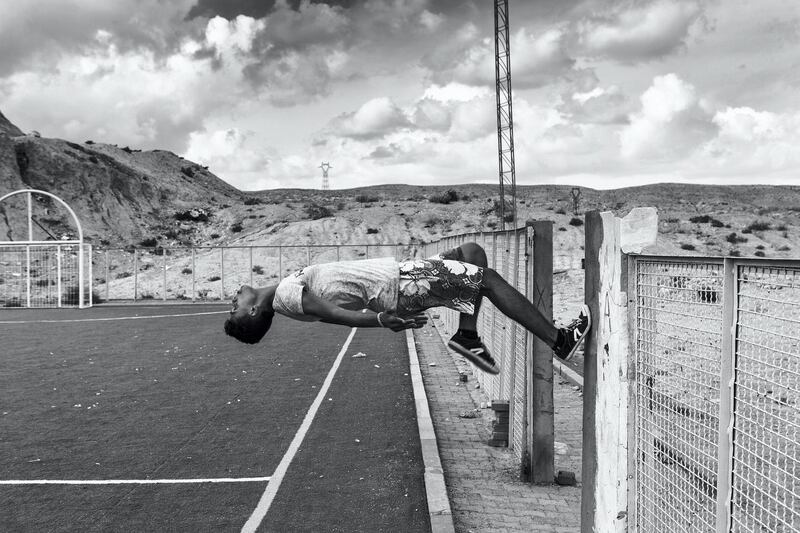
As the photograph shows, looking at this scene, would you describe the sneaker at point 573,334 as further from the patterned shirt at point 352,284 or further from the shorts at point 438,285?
the patterned shirt at point 352,284

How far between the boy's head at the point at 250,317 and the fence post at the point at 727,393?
3186mm

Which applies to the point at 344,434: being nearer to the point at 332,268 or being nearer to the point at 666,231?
the point at 332,268

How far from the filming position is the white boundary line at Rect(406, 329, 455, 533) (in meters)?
5.75

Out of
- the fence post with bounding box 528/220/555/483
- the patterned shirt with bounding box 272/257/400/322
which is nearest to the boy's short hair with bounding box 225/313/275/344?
the patterned shirt with bounding box 272/257/400/322

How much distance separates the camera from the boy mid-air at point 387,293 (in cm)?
478

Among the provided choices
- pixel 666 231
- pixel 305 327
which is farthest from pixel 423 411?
pixel 666 231

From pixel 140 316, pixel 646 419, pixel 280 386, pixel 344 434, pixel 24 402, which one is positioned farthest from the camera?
pixel 140 316

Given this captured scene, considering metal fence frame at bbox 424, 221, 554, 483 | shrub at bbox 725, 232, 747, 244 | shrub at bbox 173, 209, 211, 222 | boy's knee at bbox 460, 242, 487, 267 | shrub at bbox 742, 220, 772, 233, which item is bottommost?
metal fence frame at bbox 424, 221, 554, 483

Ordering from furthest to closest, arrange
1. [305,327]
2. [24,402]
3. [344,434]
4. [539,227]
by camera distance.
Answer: [305,327] → [24,402] → [344,434] → [539,227]

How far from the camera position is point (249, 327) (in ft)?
16.9

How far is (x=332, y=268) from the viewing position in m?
5.09

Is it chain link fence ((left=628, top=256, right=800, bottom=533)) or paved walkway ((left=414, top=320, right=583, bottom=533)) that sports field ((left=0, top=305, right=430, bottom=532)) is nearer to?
paved walkway ((left=414, top=320, right=583, bottom=533))

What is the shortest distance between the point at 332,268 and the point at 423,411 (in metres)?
4.79

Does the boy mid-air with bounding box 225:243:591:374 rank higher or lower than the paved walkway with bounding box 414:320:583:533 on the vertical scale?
higher
